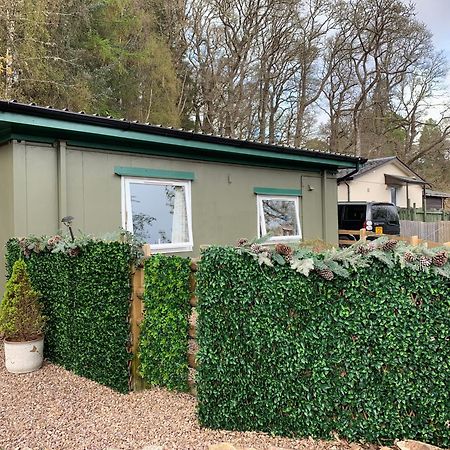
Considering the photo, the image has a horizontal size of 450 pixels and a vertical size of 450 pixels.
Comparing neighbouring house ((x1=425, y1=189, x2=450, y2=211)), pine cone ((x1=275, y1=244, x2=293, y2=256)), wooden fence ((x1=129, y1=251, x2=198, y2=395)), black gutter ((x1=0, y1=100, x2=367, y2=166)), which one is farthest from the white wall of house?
pine cone ((x1=275, y1=244, x2=293, y2=256))

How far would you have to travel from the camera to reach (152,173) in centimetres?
658

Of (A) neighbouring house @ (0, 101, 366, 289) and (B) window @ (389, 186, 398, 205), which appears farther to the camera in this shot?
(B) window @ (389, 186, 398, 205)

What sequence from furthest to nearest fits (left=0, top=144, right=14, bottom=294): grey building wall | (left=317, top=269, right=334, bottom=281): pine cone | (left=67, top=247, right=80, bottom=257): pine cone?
(left=0, top=144, right=14, bottom=294): grey building wall, (left=67, top=247, right=80, bottom=257): pine cone, (left=317, top=269, right=334, bottom=281): pine cone

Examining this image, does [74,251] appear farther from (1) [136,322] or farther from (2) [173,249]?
(2) [173,249]

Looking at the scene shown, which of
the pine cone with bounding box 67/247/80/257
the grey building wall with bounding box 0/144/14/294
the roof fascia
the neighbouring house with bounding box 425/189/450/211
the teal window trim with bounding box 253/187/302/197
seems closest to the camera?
the pine cone with bounding box 67/247/80/257

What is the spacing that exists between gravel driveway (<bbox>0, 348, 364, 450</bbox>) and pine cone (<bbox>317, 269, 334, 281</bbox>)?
1066 millimetres

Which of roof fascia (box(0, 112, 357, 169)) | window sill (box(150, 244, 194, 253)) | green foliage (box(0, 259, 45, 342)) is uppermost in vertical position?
roof fascia (box(0, 112, 357, 169))

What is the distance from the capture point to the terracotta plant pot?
4.23 meters

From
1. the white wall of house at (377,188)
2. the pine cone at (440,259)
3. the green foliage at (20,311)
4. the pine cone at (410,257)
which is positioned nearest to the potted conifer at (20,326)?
the green foliage at (20,311)

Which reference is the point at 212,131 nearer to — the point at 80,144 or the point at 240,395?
the point at 80,144

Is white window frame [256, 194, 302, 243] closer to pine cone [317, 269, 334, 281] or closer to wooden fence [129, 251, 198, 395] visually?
wooden fence [129, 251, 198, 395]

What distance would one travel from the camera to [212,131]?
839 inches

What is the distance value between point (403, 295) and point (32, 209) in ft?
15.4

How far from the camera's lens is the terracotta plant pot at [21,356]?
4227mm
